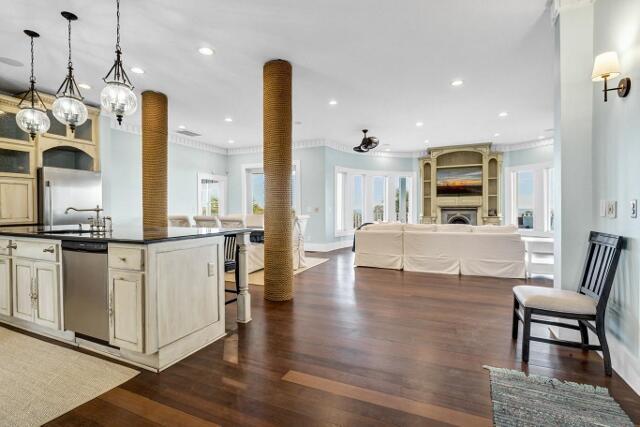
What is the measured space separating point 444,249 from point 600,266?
318 centimetres

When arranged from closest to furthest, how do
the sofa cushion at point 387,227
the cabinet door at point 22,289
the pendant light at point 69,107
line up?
the cabinet door at point 22,289 → the pendant light at point 69,107 → the sofa cushion at point 387,227

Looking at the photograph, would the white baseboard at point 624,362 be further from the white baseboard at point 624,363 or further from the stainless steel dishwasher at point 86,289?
the stainless steel dishwasher at point 86,289

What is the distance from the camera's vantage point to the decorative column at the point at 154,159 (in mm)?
4598

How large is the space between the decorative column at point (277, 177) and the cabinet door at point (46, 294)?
203 cm

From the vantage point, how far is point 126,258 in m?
2.19

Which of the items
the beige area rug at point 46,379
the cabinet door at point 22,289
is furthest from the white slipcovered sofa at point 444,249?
the cabinet door at point 22,289

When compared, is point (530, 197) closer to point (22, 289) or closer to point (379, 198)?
point (379, 198)

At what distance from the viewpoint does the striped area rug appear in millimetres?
1656

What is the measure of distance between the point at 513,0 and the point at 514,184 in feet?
25.9

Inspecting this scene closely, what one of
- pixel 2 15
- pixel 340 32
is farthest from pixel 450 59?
pixel 2 15

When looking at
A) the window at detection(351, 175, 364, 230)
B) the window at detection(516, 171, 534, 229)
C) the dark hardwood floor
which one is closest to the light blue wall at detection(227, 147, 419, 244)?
the window at detection(351, 175, 364, 230)

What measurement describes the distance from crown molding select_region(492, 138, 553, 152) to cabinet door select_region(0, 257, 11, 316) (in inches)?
433

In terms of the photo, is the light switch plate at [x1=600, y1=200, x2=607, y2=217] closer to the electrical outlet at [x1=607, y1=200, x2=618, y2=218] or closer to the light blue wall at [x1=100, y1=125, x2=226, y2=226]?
the electrical outlet at [x1=607, y1=200, x2=618, y2=218]

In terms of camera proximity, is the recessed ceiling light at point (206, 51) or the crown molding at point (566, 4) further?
the recessed ceiling light at point (206, 51)
